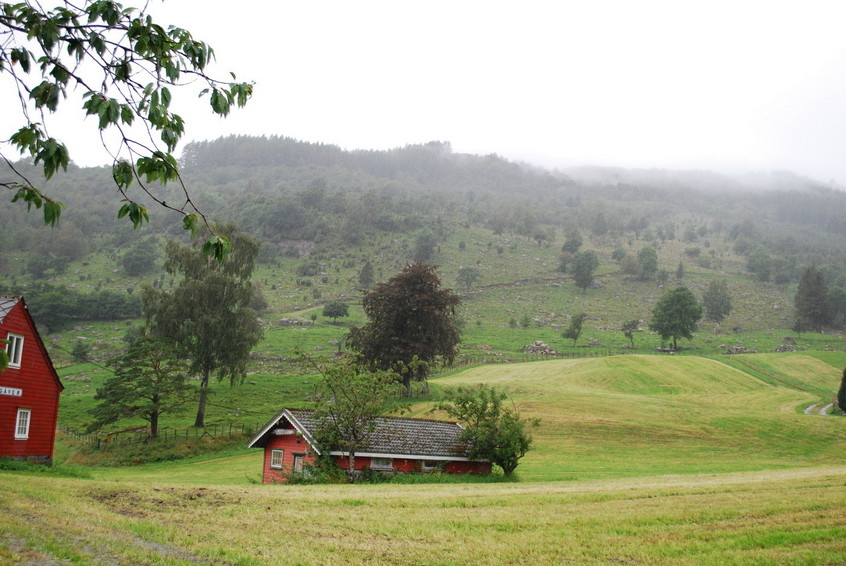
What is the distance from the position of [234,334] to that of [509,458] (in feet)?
73.2

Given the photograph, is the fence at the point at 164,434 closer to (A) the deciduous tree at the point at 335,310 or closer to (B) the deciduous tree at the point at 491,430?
(B) the deciduous tree at the point at 491,430

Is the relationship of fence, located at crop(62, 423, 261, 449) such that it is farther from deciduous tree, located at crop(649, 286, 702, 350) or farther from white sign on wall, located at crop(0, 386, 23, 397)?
deciduous tree, located at crop(649, 286, 702, 350)

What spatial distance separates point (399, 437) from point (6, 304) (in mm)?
17609

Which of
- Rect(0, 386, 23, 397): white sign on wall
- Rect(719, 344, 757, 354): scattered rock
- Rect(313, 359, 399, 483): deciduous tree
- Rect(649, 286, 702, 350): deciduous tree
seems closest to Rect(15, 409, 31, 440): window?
Rect(0, 386, 23, 397): white sign on wall

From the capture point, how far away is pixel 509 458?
86.5 feet

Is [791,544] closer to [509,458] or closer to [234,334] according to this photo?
[509,458]

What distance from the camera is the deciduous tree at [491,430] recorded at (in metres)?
26.2

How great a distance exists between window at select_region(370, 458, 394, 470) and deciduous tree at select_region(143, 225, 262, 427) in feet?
62.5

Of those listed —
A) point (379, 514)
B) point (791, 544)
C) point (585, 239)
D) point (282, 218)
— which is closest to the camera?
point (791, 544)

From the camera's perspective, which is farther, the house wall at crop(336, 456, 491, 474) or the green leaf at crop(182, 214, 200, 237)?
the house wall at crop(336, 456, 491, 474)

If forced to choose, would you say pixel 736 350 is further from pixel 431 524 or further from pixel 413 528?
pixel 413 528

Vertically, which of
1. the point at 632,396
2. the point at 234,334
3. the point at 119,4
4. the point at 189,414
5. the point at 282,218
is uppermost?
the point at 282,218

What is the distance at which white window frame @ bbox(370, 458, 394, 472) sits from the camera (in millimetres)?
24953

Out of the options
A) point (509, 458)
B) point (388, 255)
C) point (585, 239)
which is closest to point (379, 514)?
point (509, 458)
